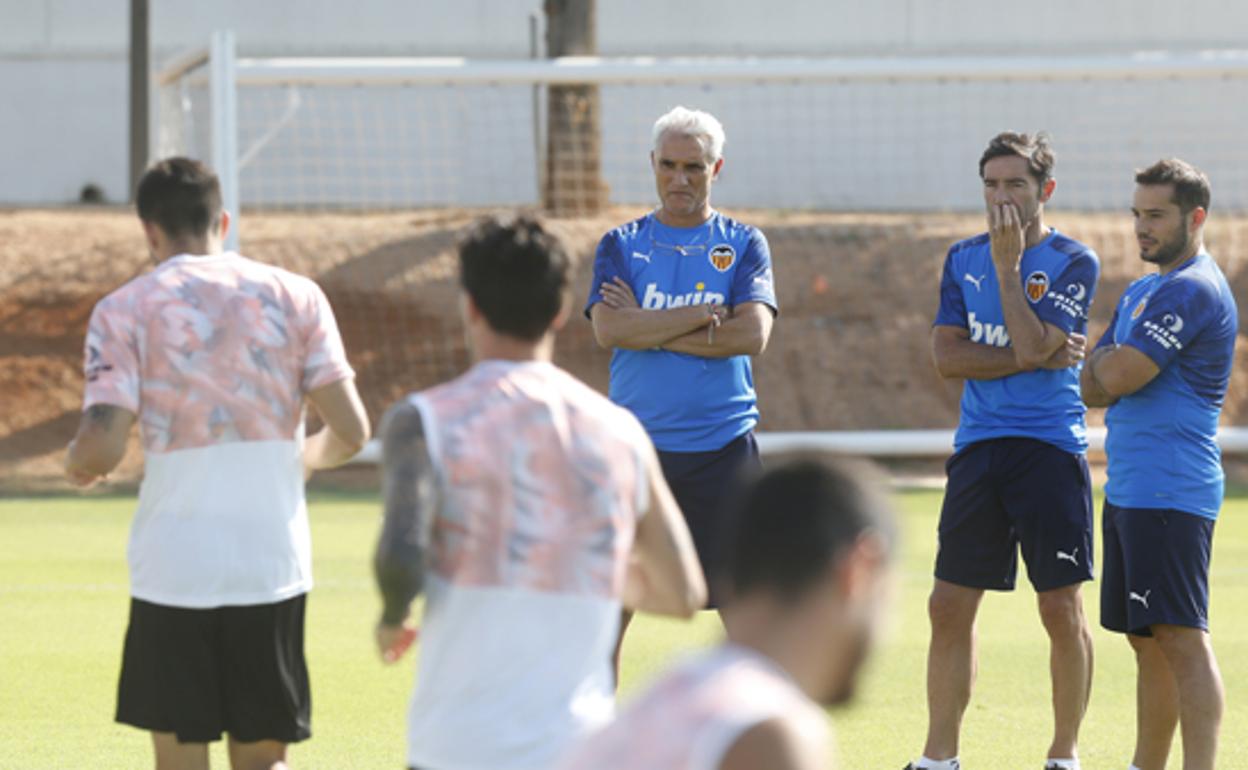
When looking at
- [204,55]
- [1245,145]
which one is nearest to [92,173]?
[204,55]

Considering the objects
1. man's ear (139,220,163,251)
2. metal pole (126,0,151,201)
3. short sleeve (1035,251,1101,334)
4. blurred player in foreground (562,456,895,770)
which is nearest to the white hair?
short sleeve (1035,251,1101,334)

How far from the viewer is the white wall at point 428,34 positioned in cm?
2711

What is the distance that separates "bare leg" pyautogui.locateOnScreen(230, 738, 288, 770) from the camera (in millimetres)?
4805

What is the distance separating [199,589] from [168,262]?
867 mm

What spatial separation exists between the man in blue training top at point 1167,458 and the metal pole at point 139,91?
16322mm

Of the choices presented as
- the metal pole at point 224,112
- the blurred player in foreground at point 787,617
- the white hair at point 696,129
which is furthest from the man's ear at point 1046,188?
the metal pole at point 224,112

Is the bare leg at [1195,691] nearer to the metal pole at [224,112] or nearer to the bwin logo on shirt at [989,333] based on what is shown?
the bwin logo on shirt at [989,333]

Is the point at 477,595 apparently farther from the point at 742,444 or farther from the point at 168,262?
the point at 742,444

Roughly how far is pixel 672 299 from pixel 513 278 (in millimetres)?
3038

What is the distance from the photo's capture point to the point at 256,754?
15.8ft

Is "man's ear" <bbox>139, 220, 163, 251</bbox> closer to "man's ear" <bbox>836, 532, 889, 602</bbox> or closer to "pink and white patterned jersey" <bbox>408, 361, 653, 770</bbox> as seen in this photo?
"pink and white patterned jersey" <bbox>408, 361, 653, 770</bbox>

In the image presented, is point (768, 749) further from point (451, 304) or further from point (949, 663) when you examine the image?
point (451, 304)

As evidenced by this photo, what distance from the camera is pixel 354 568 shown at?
1144 cm

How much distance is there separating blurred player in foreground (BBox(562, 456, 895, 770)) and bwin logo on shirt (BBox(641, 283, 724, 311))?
13.0 ft
